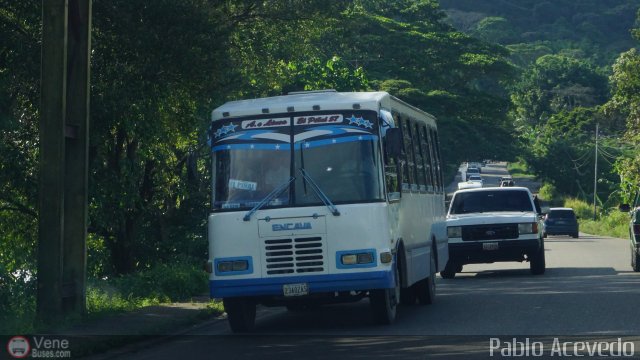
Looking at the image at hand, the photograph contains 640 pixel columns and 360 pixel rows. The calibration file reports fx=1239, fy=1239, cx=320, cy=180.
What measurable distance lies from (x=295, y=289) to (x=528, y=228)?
1136cm

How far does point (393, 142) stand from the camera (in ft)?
50.9

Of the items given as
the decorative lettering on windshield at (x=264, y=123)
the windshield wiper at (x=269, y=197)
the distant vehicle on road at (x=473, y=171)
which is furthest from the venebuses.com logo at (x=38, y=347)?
the distant vehicle on road at (x=473, y=171)

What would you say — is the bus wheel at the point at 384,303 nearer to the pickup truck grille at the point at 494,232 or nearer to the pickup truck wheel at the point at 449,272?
the pickup truck grille at the point at 494,232

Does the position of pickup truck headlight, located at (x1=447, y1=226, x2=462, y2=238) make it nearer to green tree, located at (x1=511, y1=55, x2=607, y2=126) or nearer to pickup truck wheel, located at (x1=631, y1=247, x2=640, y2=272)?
pickup truck wheel, located at (x1=631, y1=247, x2=640, y2=272)

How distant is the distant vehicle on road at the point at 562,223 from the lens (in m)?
60.7

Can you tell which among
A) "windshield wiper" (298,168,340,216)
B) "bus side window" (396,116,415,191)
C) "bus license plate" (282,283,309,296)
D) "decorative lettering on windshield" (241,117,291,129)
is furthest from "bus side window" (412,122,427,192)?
"bus license plate" (282,283,309,296)

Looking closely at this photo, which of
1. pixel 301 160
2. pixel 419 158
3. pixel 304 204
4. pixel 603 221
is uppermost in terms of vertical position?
pixel 603 221

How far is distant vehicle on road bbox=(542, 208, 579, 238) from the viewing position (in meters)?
60.7

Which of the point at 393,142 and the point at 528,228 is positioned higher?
the point at 393,142

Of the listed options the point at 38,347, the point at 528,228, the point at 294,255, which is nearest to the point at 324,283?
the point at 294,255

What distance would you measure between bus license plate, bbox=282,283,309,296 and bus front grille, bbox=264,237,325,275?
16 centimetres

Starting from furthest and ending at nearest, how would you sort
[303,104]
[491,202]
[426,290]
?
1. [491,202]
2. [426,290]
3. [303,104]

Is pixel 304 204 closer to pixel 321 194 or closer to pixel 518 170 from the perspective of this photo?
pixel 321 194

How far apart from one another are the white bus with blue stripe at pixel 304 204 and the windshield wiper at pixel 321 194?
12 millimetres
